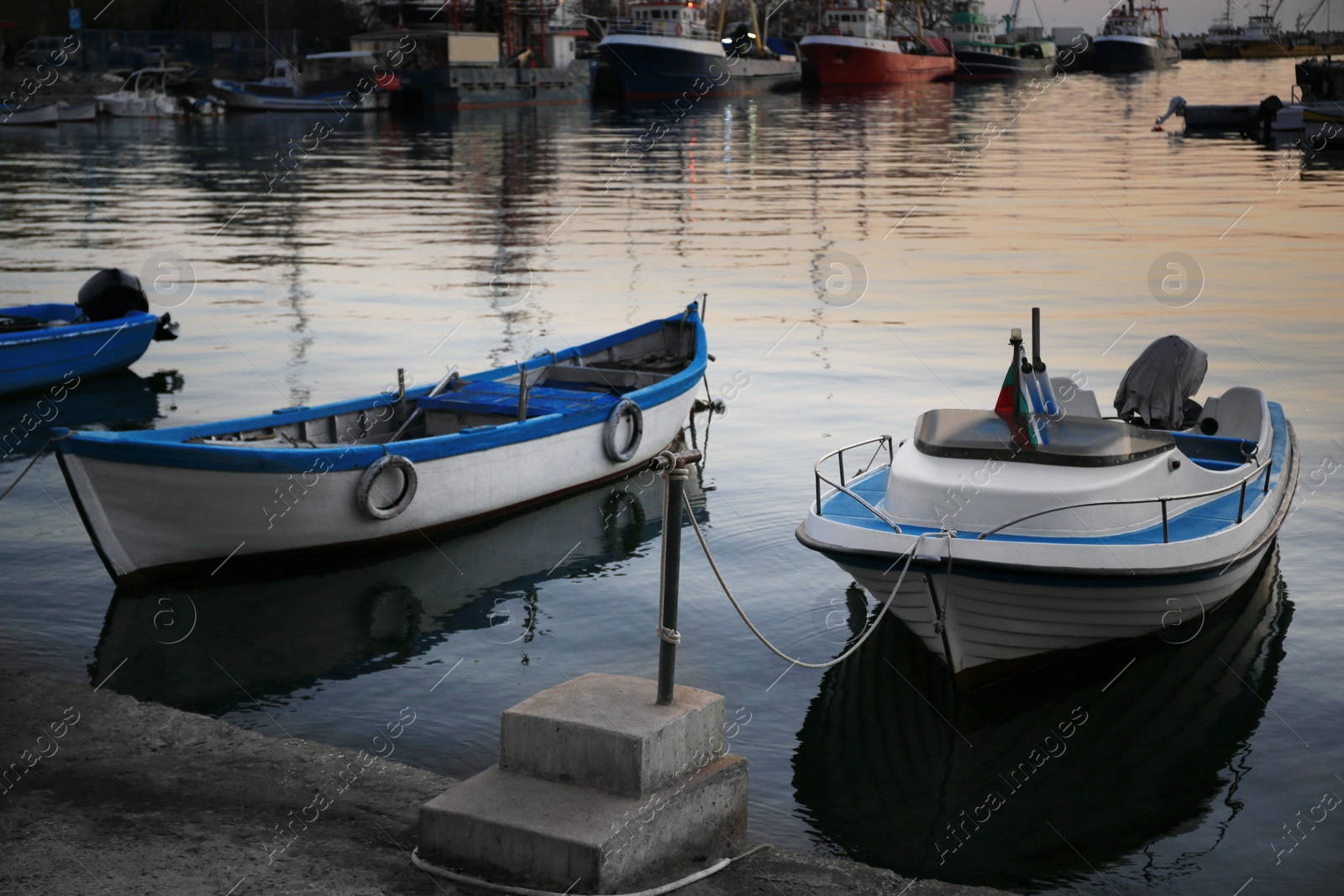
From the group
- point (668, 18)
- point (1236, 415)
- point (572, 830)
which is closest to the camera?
point (572, 830)

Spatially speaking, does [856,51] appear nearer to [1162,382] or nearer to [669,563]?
[1162,382]

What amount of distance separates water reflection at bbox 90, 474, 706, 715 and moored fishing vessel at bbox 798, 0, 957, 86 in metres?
92.3

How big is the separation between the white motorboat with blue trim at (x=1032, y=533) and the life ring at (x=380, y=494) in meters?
4.03

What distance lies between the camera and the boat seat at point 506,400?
539 inches

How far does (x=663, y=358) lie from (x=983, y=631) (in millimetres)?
8801

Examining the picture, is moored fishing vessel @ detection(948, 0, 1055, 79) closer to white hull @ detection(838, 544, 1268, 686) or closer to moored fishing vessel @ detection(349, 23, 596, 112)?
moored fishing vessel @ detection(349, 23, 596, 112)

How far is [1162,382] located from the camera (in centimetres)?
1198

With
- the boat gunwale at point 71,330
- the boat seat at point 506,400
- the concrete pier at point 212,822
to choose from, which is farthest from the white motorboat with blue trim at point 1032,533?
the boat gunwale at point 71,330

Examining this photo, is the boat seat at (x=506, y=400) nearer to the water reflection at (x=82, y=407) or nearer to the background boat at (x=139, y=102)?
the water reflection at (x=82, y=407)

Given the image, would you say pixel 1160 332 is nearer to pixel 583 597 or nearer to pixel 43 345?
pixel 583 597

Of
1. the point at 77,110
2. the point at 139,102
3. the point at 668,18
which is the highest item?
the point at 668,18

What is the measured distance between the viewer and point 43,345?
56.9 ft

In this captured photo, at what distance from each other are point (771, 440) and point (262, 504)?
6.46 m

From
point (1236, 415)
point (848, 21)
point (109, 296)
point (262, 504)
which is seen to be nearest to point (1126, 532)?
point (1236, 415)
